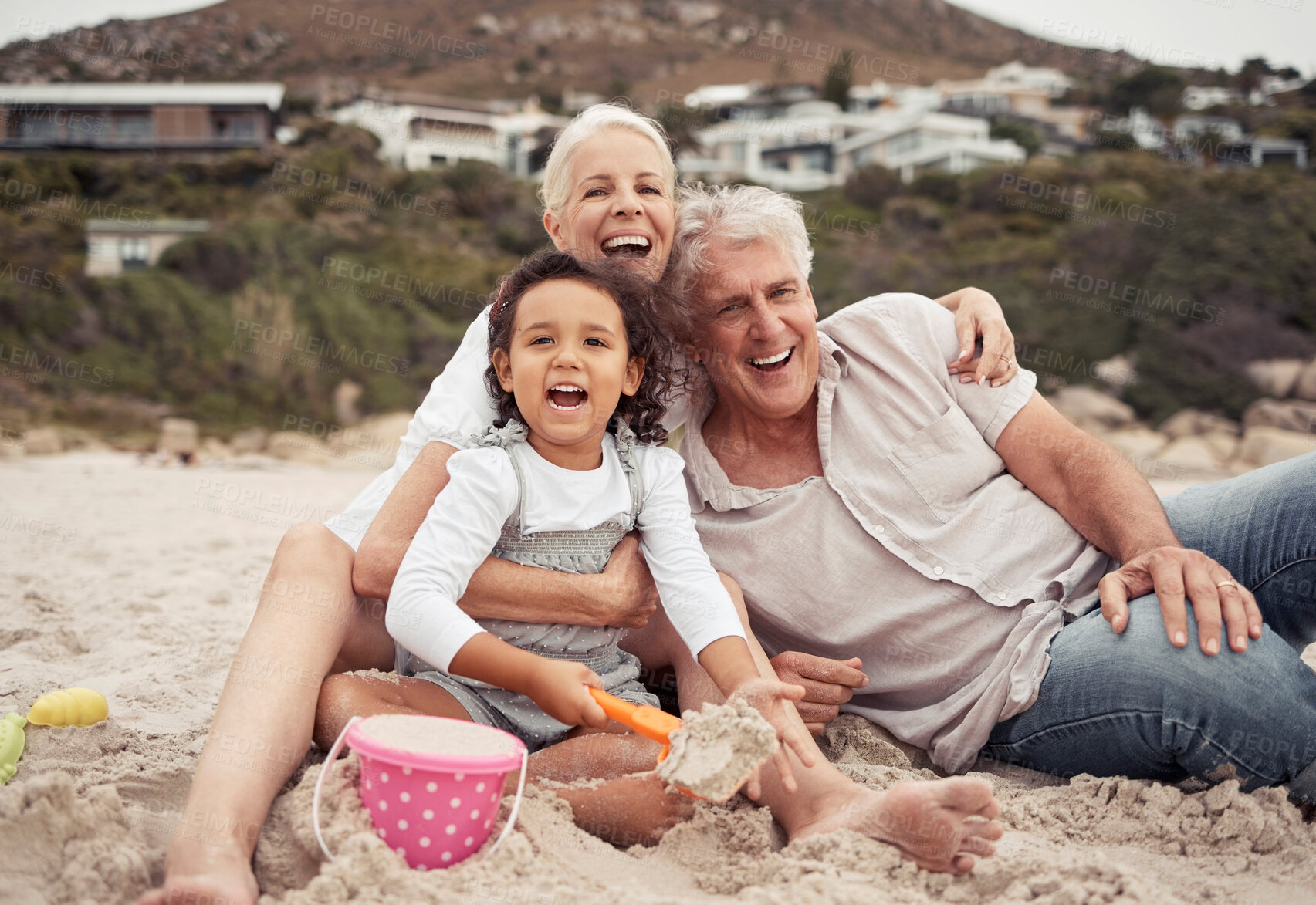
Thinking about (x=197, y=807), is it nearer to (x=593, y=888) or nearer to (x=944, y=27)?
(x=593, y=888)

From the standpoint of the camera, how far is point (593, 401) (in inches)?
92.6

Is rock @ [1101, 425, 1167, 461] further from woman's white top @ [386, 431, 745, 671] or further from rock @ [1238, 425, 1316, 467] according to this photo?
woman's white top @ [386, 431, 745, 671]

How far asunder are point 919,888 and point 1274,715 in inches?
40.3

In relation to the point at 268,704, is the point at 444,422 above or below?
above

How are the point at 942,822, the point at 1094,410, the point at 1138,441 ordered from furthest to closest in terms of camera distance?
the point at 1094,410 → the point at 1138,441 → the point at 942,822

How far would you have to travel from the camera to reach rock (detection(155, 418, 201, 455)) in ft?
43.2

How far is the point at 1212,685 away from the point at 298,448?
1299 cm

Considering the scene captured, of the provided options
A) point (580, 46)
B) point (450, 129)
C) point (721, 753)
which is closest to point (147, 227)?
point (721, 753)

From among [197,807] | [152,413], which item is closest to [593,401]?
[197,807]

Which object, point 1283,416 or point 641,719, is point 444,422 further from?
Result: point 1283,416

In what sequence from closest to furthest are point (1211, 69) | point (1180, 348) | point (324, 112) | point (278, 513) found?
1. point (278, 513)
2. point (1180, 348)
3. point (1211, 69)
4. point (324, 112)

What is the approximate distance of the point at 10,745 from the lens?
236 centimetres

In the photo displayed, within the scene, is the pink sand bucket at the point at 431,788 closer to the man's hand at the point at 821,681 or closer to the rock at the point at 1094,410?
the man's hand at the point at 821,681

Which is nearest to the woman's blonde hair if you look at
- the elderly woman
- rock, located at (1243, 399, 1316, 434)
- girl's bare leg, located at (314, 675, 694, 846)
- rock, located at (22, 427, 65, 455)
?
the elderly woman
